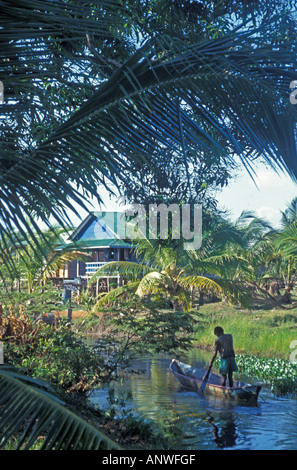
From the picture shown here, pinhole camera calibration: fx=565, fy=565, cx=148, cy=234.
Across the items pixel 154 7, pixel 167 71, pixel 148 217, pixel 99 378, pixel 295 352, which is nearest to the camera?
pixel 167 71

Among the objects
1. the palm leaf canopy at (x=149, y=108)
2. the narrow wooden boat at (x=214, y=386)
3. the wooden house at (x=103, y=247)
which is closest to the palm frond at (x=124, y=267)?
the wooden house at (x=103, y=247)

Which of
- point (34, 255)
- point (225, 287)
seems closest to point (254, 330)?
point (225, 287)

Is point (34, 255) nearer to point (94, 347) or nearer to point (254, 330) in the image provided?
point (94, 347)

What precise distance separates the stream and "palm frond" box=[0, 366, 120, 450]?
5.07 meters

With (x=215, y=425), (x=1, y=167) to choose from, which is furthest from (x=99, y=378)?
(x=1, y=167)

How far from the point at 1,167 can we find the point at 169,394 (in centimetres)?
1054

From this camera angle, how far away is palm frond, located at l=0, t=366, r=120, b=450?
2.83 metres

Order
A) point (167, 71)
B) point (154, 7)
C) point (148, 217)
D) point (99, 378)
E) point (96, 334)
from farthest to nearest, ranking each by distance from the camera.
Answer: point (96, 334), point (148, 217), point (154, 7), point (99, 378), point (167, 71)

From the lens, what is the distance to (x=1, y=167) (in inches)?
146

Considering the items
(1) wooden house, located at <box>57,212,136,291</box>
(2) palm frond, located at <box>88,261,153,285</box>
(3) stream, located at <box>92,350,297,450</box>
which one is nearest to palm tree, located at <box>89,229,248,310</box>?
(2) palm frond, located at <box>88,261,153,285</box>

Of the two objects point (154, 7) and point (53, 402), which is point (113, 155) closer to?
point (53, 402)

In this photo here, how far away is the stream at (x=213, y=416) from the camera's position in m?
9.06

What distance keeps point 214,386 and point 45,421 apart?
9.84 m

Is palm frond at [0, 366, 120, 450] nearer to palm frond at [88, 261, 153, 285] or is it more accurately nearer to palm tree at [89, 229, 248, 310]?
palm tree at [89, 229, 248, 310]
